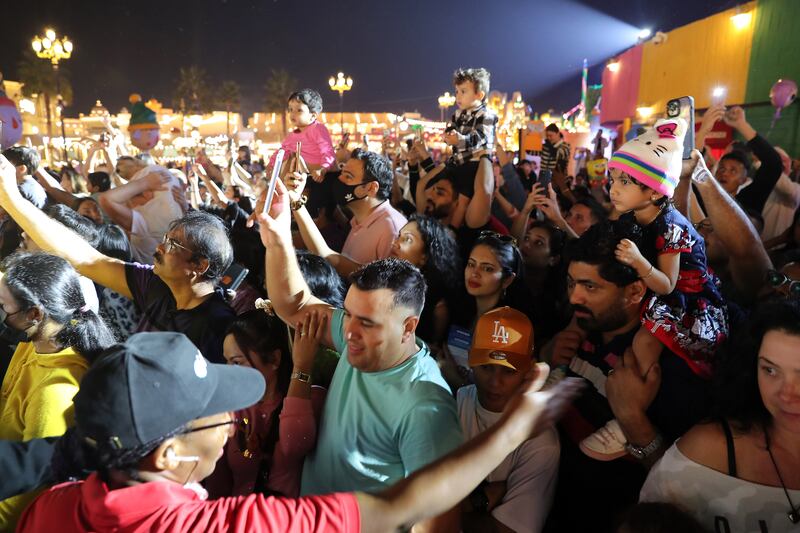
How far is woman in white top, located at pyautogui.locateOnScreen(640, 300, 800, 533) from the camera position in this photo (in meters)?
1.64

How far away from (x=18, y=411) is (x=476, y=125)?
398 cm

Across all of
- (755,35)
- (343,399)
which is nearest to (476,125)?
(343,399)

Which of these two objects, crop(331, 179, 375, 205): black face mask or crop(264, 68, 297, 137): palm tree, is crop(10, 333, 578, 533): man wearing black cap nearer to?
crop(331, 179, 375, 205): black face mask

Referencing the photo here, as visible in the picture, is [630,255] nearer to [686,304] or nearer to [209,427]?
[686,304]

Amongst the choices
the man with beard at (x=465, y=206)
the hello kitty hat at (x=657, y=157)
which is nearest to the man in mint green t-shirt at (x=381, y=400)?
the hello kitty hat at (x=657, y=157)

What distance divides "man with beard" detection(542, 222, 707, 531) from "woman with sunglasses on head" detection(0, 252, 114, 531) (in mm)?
2127

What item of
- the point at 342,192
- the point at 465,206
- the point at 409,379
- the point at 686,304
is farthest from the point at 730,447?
the point at 342,192

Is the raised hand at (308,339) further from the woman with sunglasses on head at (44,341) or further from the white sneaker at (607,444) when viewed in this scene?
the white sneaker at (607,444)

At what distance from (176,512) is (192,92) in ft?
195

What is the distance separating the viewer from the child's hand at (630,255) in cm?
234

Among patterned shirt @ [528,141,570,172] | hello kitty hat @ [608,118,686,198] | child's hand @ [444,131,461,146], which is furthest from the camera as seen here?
patterned shirt @ [528,141,570,172]

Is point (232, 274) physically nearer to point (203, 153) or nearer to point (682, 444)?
point (682, 444)

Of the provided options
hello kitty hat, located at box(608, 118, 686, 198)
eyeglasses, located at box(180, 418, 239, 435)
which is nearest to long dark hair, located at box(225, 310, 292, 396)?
eyeglasses, located at box(180, 418, 239, 435)

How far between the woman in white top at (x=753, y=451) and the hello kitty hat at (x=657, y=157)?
950 mm
